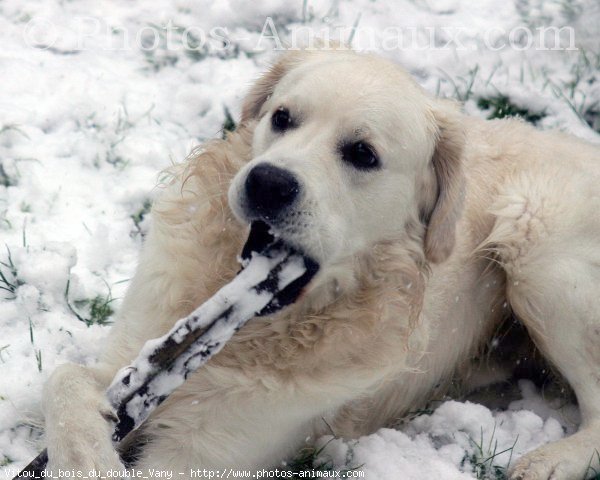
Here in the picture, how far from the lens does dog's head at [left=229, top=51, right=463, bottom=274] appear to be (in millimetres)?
2705

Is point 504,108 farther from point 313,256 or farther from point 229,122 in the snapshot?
point 313,256

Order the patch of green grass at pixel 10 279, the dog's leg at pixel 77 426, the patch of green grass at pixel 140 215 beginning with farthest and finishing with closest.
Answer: the patch of green grass at pixel 140 215
the patch of green grass at pixel 10 279
the dog's leg at pixel 77 426

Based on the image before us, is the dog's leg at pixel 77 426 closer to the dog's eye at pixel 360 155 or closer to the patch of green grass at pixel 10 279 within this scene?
the patch of green grass at pixel 10 279

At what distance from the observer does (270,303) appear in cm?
281

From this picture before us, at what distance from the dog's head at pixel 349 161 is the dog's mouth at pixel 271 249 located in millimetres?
41

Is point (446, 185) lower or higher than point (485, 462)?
higher

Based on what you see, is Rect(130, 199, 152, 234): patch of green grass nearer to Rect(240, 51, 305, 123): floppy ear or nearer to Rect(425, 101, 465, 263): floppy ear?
Rect(240, 51, 305, 123): floppy ear

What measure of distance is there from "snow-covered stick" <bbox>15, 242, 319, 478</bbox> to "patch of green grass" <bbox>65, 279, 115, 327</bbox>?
1.06 metres

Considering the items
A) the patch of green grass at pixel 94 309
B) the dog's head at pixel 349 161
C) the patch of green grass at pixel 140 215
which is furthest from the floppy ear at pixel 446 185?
the patch of green grass at pixel 140 215

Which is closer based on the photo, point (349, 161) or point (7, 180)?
point (349, 161)

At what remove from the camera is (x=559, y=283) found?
376 cm

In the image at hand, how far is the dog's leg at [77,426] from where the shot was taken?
253 cm

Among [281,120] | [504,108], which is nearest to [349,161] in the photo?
[281,120]

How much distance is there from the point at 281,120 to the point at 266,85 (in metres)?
0.46
